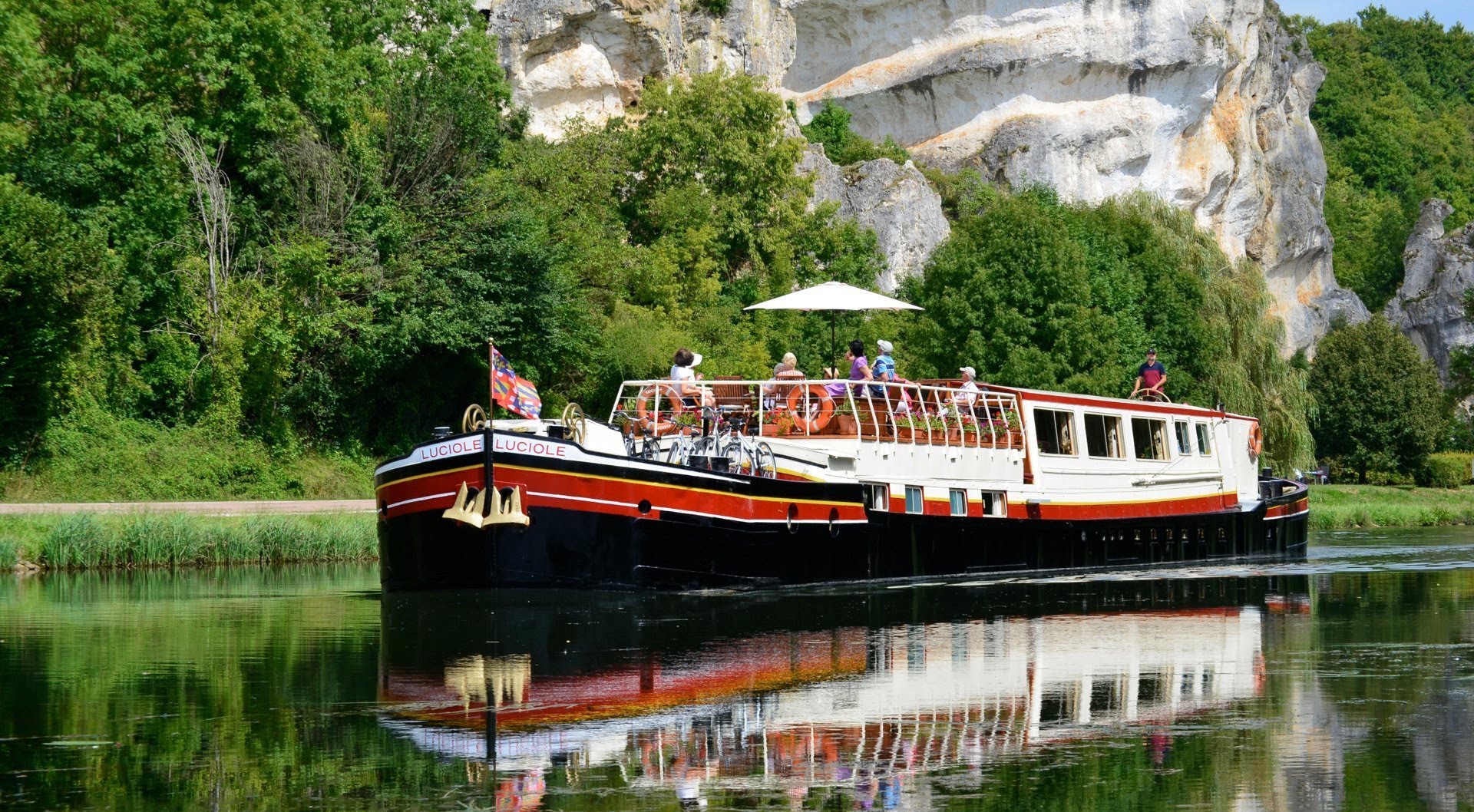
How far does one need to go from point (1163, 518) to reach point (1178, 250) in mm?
28678

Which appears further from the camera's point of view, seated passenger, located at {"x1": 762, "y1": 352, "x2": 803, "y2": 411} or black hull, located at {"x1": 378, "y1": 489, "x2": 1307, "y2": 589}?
seated passenger, located at {"x1": 762, "y1": 352, "x2": 803, "y2": 411}

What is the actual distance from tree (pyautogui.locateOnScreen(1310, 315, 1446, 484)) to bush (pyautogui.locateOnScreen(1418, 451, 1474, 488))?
45 centimetres

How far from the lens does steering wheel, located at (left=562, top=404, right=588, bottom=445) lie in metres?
25.7

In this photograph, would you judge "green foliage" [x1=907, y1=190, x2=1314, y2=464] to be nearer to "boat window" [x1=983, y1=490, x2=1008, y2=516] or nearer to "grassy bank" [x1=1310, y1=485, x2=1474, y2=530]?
"grassy bank" [x1=1310, y1=485, x2=1474, y2=530]

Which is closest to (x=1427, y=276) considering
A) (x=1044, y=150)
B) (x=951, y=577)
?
(x=1044, y=150)

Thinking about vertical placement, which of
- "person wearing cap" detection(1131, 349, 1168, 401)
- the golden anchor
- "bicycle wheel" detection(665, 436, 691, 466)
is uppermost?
"person wearing cap" detection(1131, 349, 1168, 401)

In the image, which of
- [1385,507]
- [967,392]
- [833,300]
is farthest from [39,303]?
[1385,507]

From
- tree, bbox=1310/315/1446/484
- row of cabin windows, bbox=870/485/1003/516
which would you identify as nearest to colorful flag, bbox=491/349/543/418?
row of cabin windows, bbox=870/485/1003/516

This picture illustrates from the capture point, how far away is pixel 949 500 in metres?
30.4

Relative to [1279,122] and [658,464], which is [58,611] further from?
[1279,122]

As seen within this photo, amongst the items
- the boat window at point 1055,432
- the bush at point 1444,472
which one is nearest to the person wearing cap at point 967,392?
the boat window at point 1055,432

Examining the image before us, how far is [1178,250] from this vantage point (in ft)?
204

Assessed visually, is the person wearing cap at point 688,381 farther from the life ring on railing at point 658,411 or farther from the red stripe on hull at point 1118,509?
the red stripe on hull at point 1118,509

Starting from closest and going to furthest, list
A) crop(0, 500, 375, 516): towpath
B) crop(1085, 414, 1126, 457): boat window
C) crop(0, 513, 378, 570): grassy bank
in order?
crop(0, 513, 378, 570): grassy bank < crop(0, 500, 375, 516): towpath < crop(1085, 414, 1126, 457): boat window
